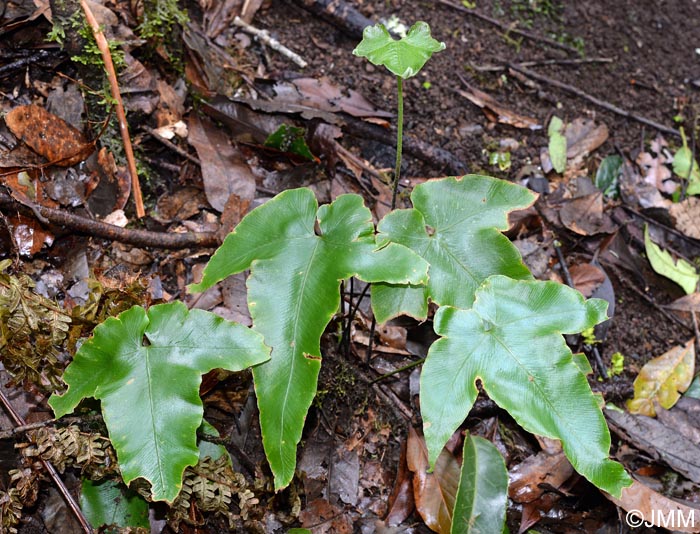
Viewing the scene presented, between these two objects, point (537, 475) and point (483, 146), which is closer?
point (537, 475)

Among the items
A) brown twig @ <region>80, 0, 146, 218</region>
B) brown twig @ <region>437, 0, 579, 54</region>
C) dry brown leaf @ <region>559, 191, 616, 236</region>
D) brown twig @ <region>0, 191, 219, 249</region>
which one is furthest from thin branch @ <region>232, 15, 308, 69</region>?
dry brown leaf @ <region>559, 191, 616, 236</region>

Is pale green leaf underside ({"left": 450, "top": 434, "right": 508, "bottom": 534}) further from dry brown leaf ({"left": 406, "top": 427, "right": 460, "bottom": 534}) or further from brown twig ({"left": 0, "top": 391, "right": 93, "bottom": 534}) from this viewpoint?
brown twig ({"left": 0, "top": 391, "right": 93, "bottom": 534})

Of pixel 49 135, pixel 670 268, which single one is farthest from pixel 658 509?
pixel 49 135

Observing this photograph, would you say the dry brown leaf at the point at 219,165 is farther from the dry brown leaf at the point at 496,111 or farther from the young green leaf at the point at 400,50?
the dry brown leaf at the point at 496,111

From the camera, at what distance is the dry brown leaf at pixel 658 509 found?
225 centimetres

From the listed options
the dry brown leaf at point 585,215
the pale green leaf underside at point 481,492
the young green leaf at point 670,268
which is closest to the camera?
the pale green leaf underside at point 481,492

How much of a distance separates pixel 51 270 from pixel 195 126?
98cm

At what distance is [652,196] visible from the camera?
3.56 meters

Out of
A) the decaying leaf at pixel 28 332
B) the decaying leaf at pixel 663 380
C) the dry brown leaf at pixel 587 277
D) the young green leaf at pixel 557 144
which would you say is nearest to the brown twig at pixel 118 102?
the decaying leaf at pixel 28 332

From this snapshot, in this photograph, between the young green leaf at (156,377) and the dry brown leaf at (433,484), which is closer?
the young green leaf at (156,377)

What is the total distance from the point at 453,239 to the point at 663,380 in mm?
1650

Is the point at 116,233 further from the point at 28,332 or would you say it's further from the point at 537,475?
the point at 537,475

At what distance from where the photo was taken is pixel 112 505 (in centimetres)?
185

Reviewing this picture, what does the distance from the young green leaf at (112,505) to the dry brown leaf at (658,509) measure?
186 centimetres
